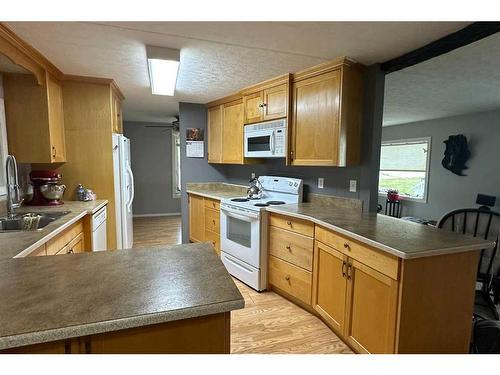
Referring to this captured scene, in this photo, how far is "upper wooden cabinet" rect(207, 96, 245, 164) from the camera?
3.62 m

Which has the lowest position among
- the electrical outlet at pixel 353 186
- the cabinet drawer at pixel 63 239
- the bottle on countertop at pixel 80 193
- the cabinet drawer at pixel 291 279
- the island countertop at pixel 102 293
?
the cabinet drawer at pixel 291 279

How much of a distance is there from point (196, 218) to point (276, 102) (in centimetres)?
202

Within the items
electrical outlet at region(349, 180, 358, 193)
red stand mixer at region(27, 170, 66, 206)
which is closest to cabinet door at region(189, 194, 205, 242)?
red stand mixer at region(27, 170, 66, 206)

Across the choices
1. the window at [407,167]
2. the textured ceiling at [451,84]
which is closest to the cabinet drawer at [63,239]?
the textured ceiling at [451,84]

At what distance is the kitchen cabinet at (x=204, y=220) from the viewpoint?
365cm

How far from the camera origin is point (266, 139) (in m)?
3.13

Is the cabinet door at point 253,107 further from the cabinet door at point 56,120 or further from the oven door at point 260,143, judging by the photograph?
the cabinet door at point 56,120

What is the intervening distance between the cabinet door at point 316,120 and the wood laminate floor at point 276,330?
1.34 m

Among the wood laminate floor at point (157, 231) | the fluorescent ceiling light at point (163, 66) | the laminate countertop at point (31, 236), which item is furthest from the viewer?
the wood laminate floor at point (157, 231)

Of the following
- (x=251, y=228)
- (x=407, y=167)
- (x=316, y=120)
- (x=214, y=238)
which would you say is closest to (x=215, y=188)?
(x=214, y=238)

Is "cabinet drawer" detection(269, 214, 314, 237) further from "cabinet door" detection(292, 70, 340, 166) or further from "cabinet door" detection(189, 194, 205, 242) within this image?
"cabinet door" detection(189, 194, 205, 242)

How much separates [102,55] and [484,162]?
5342 millimetres

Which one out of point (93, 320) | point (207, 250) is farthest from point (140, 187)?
point (93, 320)
